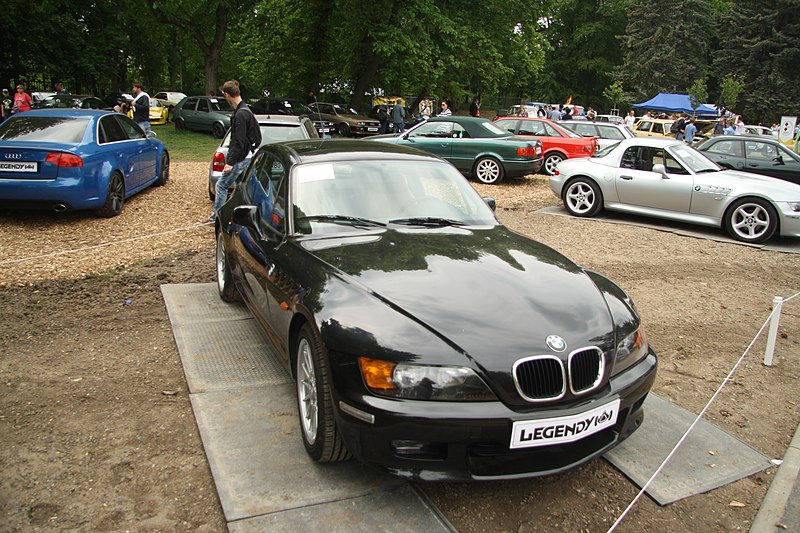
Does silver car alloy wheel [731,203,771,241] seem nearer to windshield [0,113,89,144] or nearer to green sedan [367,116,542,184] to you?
green sedan [367,116,542,184]

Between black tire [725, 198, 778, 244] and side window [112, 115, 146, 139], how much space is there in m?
9.91

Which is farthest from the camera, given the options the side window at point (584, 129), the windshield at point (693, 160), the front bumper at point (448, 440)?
the side window at point (584, 129)

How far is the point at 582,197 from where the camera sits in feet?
38.0

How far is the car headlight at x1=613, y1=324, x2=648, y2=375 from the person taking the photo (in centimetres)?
322

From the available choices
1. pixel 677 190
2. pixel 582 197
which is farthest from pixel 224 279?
pixel 677 190

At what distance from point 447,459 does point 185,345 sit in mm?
2828


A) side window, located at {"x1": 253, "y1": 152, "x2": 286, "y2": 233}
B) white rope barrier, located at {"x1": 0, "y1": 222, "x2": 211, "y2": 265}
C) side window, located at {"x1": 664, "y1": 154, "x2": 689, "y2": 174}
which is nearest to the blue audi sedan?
white rope barrier, located at {"x1": 0, "y1": 222, "x2": 211, "y2": 265}

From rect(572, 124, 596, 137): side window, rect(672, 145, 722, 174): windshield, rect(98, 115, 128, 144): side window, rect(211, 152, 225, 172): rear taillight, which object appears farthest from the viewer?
rect(572, 124, 596, 137): side window

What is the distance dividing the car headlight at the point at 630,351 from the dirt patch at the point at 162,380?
66cm

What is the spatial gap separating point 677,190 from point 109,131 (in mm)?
9196

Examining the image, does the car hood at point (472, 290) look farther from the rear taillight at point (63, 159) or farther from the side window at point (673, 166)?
the side window at point (673, 166)

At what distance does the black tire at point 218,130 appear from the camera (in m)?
24.8

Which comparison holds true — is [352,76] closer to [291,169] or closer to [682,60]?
[291,169]

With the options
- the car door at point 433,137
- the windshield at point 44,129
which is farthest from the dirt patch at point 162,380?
the car door at point 433,137
